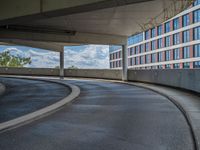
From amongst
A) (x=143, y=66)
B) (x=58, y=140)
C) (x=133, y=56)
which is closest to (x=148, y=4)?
(x=58, y=140)

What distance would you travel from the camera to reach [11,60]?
114062 mm

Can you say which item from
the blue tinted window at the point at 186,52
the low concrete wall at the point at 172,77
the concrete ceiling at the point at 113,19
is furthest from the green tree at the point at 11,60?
the low concrete wall at the point at 172,77

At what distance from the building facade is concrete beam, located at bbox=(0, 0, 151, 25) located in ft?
170

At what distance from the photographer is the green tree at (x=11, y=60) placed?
4361 inches

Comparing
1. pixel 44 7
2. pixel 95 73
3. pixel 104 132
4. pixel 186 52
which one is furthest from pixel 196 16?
pixel 104 132

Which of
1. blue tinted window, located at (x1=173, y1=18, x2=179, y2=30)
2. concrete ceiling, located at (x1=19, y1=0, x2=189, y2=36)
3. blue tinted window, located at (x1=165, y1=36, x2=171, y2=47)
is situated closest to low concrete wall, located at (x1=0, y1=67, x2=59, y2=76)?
concrete ceiling, located at (x1=19, y1=0, x2=189, y2=36)

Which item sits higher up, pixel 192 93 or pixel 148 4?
pixel 148 4

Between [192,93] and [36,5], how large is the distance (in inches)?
377

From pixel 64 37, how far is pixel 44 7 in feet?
51.7

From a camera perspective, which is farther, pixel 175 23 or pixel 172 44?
pixel 172 44

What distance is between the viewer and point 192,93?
1520 centimetres

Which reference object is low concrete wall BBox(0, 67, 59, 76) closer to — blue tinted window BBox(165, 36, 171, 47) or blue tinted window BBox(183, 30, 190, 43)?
blue tinted window BBox(183, 30, 190, 43)

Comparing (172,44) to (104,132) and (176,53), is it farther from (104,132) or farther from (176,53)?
(104,132)

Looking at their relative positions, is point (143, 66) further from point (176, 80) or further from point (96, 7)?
point (96, 7)
